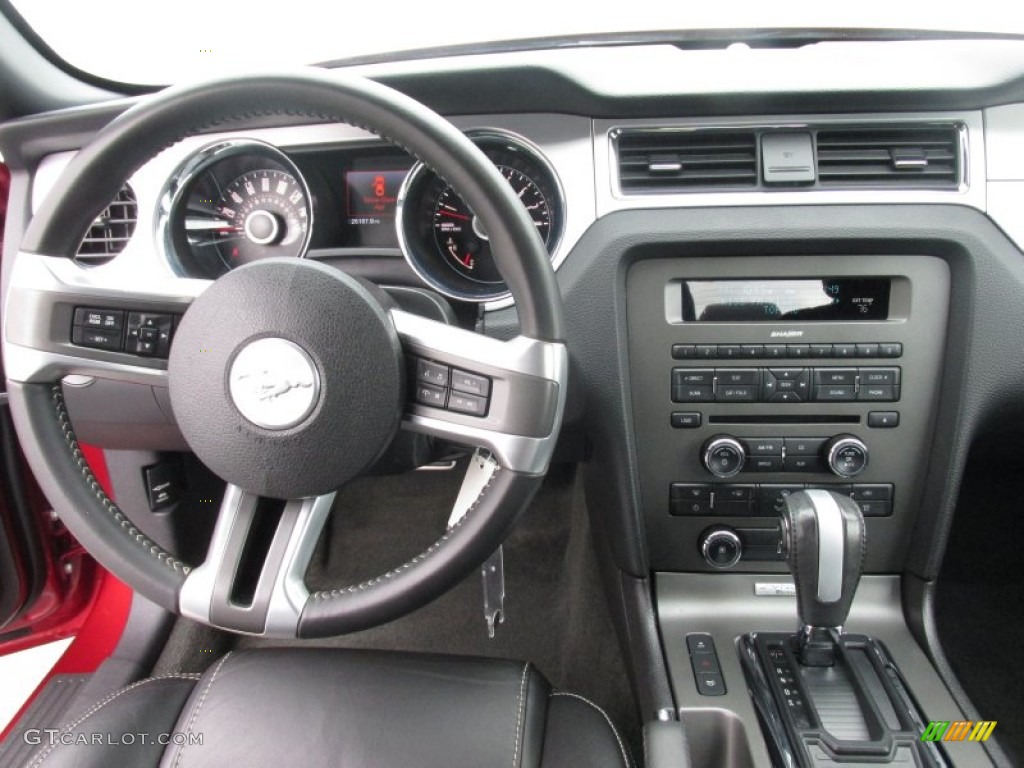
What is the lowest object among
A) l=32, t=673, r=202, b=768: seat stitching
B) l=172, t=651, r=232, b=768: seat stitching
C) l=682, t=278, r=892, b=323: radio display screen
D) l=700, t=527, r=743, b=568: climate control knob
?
l=700, t=527, r=743, b=568: climate control knob

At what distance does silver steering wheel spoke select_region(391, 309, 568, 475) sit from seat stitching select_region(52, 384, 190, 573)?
343mm

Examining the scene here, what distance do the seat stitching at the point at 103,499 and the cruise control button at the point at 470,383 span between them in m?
0.40

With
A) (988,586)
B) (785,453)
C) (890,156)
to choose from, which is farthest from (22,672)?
(988,586)

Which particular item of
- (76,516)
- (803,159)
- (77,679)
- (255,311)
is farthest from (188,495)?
(803,159)

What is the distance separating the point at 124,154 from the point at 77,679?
1307mm

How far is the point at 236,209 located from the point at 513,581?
1145 millimetres

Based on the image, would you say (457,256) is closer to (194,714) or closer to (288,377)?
(288,377)

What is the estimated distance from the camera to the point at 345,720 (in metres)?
1.00

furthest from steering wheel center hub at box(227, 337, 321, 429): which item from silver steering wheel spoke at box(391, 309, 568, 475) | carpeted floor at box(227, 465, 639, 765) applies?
A: carpeted floor at box(227, 465, 639, 765)

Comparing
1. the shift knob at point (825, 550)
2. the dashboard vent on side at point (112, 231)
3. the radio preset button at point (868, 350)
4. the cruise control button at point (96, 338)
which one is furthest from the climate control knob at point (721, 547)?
the dashboard vent on side at point (112, 231)

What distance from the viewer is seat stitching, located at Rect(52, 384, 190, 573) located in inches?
36.4

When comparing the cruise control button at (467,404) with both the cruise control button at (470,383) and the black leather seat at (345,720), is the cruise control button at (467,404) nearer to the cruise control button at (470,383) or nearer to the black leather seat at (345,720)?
the cruise control button at (470,383)

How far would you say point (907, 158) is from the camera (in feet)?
3.97

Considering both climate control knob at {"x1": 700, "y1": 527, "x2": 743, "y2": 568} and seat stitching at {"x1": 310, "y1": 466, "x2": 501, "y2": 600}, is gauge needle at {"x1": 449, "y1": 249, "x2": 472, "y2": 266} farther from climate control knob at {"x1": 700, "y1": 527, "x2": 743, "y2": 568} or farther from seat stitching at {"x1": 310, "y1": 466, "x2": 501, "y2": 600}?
climate control knob at {"x1": 700, "y1": 527, "x2": 743, "y2": 568}
